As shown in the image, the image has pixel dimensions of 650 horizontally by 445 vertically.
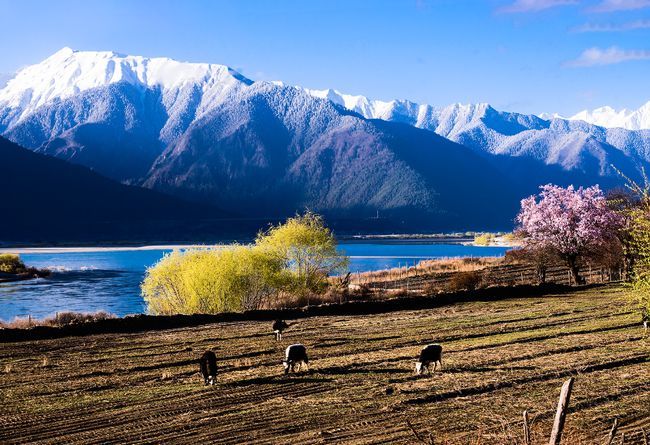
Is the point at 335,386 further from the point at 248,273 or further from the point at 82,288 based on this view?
the point at 82,288

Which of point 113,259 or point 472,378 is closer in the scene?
point 472,378

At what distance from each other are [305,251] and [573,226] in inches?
907

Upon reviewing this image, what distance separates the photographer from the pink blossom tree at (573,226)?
6075 cm

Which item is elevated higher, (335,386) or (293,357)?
(293,357)

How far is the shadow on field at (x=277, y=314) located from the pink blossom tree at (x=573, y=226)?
12.0 feet

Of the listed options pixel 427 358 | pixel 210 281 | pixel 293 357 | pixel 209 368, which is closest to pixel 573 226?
pixel 210 281

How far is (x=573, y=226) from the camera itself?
6153 centimetres

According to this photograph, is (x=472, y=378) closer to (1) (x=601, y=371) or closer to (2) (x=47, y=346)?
(1) (x=601, y=371)

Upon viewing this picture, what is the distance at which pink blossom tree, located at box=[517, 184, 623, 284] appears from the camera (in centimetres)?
6075

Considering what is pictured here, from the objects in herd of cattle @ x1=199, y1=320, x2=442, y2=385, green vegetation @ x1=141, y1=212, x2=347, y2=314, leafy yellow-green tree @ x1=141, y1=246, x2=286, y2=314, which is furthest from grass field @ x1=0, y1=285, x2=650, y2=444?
green vegetation @ x1=141, y1=212, x2=347, y2=314

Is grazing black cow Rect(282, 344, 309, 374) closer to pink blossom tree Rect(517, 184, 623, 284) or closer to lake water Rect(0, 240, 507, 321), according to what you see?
pink blossom tree Rect(517, 184, 623, 284)

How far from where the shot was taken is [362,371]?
24734mm

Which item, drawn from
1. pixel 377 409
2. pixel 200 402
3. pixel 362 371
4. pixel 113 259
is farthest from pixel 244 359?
pixel 113 259

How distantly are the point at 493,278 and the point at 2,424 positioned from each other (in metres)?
59.7
